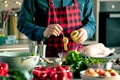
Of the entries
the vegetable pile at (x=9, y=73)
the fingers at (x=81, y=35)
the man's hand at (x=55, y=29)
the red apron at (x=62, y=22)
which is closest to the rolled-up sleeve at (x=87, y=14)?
the red apron at (x=62, y=22)

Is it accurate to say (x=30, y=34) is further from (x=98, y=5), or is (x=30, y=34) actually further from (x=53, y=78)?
(x=98, y=5)

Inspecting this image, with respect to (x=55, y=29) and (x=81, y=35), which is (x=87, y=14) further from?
(x=55, y=29)

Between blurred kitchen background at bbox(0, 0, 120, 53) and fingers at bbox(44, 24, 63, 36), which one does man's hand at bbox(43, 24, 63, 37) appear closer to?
fingers at bbox(44, 24, 63, 36)

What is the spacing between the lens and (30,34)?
2217 millimetres

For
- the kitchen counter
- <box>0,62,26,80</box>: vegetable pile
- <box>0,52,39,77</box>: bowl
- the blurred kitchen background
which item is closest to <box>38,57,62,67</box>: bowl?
A: <box>0,52,39,77</box>: bowl

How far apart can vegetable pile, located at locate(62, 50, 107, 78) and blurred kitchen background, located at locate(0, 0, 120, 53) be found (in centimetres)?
170

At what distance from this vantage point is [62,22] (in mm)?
2299

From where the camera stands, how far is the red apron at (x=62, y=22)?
2.24 m

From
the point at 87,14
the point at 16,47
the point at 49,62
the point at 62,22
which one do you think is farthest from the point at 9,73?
the point at 16,47

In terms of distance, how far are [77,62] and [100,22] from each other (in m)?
1.90

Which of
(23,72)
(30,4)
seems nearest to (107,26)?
(30,4)

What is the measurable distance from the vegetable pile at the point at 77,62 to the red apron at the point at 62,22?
0.44m

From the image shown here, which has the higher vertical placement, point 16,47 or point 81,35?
point 81,35

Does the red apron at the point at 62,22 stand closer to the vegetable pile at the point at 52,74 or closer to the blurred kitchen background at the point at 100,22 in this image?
the vegetable pile at the point at 52,74
